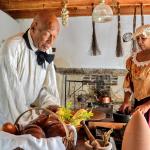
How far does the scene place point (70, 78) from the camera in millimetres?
4301

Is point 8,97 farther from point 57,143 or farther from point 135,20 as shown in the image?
point 135,20

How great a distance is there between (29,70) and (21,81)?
0.07 metres

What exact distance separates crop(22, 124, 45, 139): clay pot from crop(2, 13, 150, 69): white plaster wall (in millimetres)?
3308

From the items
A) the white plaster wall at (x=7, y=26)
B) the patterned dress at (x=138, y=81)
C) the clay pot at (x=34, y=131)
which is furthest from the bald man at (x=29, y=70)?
the white plaster wall at (x=7, y=26)

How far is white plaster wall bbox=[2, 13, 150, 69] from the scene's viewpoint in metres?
3.98

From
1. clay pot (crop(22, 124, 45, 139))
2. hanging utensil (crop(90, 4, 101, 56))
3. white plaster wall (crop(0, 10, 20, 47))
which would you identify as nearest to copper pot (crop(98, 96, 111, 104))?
hanging utensil (crop(90, 4, 101, 56))

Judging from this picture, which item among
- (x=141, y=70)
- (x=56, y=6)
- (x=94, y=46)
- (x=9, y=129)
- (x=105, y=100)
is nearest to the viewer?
(x=9, y=129)

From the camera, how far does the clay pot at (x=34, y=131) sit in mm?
763

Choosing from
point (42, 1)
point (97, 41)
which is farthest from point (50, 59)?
point (97, 41)

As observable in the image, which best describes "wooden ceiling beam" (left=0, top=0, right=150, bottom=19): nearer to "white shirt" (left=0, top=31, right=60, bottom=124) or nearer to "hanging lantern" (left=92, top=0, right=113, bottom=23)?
"hanging lantern" (left=92, top=0, right=113, bottom=23)

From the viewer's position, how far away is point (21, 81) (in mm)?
1392

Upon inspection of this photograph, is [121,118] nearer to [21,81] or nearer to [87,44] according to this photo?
[21,81]

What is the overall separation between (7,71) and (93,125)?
1.55ft

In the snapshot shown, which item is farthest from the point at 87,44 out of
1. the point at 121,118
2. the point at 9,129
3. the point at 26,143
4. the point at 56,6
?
the point at 26,143
